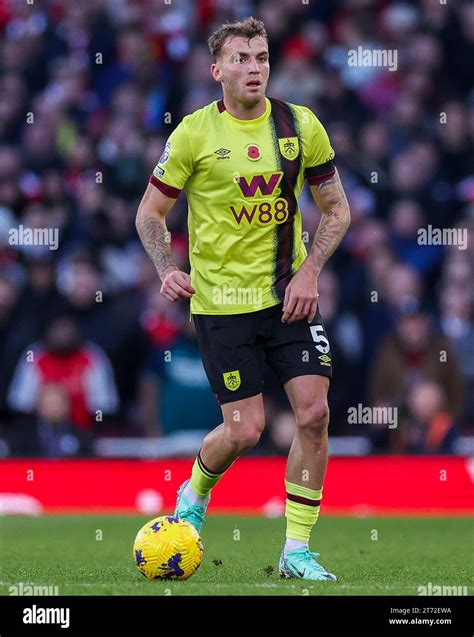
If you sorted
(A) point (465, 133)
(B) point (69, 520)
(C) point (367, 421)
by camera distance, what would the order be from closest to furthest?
1. (B) point (69, 520)
2. (C) point (367, 421)
3. (A) point (465, 133)

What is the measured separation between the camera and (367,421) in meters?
12.7

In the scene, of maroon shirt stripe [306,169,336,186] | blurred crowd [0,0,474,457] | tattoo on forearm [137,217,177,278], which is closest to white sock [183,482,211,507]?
tattoo on forearm [137,217,177,278]

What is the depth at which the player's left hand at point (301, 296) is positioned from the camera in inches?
283

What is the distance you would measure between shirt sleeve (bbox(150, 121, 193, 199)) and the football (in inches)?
67.5

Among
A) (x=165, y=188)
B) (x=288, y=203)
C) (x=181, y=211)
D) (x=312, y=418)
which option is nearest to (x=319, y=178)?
(x=288, y=203)

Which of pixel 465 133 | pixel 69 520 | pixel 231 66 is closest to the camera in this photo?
pixel 231 66

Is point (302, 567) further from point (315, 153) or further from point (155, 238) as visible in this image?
point (315, 153)

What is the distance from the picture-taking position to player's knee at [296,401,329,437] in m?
7.15

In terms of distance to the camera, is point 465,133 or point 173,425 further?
point 465,133

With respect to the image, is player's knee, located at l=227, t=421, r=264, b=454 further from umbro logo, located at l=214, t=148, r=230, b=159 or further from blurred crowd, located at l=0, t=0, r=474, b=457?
blurred crowd, located at l=0, t=0, r=474, b=457

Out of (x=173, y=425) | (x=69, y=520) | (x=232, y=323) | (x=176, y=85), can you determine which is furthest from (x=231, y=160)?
(x=176, y=85)

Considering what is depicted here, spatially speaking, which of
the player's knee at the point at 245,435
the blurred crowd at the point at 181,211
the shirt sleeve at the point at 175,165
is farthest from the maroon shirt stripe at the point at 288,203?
the blurred crowd at the point at 181,211
